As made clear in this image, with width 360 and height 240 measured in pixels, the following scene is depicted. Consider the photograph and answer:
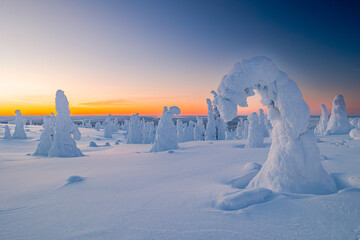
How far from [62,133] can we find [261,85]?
17704 millimetres

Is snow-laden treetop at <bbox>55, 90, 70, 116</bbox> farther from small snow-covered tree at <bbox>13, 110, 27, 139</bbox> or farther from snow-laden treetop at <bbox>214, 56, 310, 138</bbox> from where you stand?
small snow-covered tree at <bbox>13, 110, 27, 139</bbox>

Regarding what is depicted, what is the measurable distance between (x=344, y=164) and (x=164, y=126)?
14.2 metres

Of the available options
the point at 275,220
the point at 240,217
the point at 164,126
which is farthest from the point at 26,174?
the point at 164,126

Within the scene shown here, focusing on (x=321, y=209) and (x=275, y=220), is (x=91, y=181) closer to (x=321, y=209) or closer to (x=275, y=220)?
(x=275, y=220)

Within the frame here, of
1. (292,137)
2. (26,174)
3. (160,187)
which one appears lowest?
(26,174)

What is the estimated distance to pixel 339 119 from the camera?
27250mm

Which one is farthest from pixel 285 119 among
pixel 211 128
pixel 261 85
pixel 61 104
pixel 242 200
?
pixel 211 128

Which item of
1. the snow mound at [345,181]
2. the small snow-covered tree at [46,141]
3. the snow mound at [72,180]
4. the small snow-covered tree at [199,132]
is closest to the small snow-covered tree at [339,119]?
the small snow-covered tree at [199,132]

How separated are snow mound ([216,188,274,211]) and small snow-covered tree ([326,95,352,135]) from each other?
108ft

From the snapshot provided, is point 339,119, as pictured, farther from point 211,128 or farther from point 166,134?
point 166,134

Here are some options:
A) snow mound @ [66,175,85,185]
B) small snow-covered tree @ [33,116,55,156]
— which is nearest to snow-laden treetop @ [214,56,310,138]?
snow mound @ [66,175,85,185]

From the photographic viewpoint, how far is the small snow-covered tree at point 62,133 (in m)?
16.1

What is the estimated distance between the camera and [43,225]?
124 inches

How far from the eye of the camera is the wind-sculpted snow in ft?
15.5
